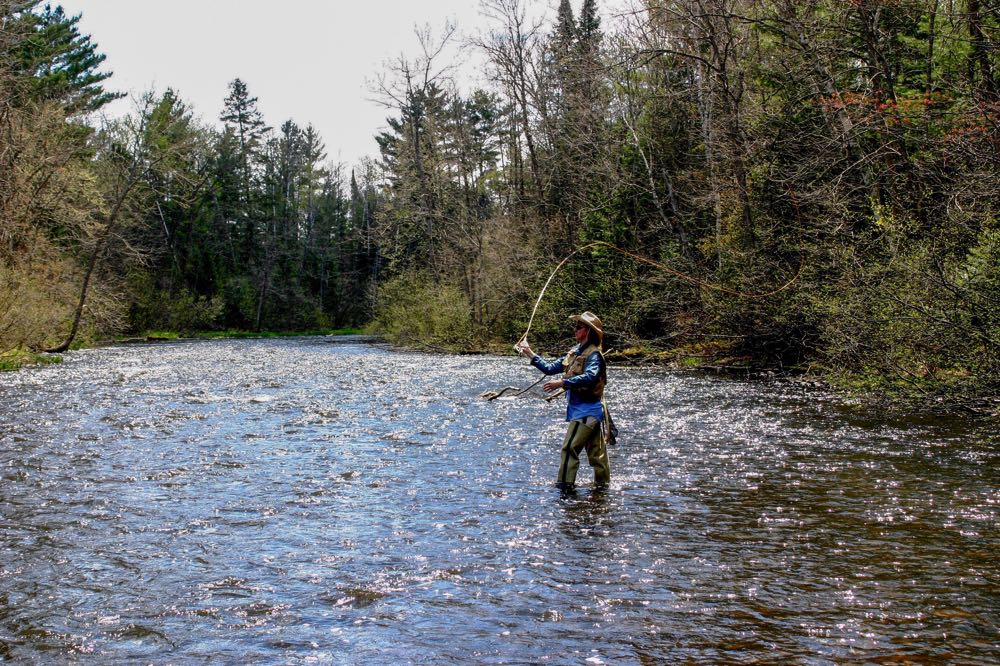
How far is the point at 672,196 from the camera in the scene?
30172 millimetres

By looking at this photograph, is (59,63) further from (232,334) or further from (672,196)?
(672,196)

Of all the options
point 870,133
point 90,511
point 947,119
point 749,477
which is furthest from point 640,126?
point 90,511

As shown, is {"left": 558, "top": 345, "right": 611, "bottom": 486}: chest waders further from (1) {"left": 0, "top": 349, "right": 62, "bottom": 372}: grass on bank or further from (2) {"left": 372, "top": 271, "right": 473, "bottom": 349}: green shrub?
(2) {"left": 372, "top": 271, "right": 473, "bottom": 349}: green shrub

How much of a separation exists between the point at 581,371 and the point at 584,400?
379mm

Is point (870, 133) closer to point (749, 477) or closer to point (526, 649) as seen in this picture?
point (749, 477)

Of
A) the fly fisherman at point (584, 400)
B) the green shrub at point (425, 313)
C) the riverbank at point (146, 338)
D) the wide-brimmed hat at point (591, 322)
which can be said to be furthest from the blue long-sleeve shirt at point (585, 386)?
the green shrub at point (425, 313)

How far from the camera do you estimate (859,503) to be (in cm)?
916

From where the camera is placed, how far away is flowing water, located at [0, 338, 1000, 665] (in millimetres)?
5551

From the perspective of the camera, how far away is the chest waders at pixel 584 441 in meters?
10.0

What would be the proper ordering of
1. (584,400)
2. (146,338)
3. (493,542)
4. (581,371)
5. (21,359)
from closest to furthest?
1. (493,542)
2. (584,400)
3. (581,371)
4. (21,359)
5. (146,338)

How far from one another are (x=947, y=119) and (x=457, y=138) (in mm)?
31862

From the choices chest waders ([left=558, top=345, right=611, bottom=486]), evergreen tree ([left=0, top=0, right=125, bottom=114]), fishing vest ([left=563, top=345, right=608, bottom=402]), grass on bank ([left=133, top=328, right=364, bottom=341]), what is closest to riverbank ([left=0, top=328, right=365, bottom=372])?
grass on bank ([left=133, top=328, right=364, bottom=341])

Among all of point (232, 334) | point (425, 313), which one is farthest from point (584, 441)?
point (232, 334)

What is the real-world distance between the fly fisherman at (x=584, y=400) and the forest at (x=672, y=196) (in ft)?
19.3
